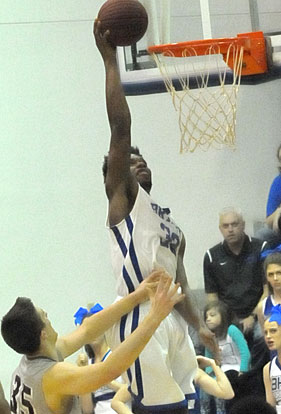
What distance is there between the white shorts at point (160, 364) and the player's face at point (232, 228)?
2.13 m

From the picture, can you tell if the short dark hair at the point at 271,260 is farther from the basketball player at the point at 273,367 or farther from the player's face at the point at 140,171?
the player's face at the point at 140,171

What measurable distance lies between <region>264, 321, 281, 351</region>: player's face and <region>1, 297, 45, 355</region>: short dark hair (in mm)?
2055

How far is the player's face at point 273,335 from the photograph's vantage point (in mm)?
4559

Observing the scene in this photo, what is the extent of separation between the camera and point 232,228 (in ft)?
18.1

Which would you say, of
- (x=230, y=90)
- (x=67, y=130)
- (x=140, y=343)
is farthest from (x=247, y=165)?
(x=140, y=343)

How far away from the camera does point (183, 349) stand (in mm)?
3379

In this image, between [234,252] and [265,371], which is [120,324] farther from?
[234,252]

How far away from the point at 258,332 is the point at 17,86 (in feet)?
8.92

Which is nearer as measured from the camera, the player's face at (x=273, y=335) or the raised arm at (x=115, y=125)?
the raised arm at (x=115, y=125)

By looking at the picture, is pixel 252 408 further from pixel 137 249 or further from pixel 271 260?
pixel 271 260

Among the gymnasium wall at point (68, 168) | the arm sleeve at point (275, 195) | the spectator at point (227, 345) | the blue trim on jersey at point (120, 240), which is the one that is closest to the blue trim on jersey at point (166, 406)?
the blue trim on jersey at point (120, 240)

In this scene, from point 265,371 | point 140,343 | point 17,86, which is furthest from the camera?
point 17,86

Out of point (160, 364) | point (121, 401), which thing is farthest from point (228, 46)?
point (160, 364)

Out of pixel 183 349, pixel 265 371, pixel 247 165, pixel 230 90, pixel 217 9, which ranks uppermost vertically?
pixel 217 9
